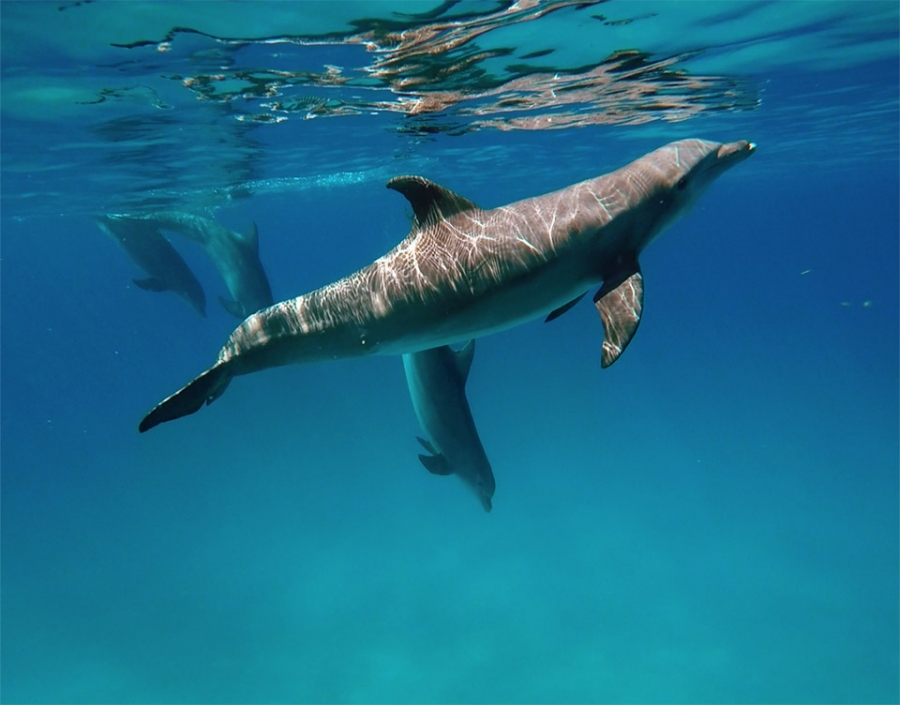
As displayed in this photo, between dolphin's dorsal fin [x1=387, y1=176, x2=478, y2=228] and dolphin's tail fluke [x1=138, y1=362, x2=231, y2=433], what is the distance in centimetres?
240

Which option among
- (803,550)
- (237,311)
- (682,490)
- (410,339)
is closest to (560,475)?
(682,490)

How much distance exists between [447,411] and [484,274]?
5.09 meters

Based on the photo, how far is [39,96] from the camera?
40.6 ft

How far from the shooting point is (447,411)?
34.9 ft

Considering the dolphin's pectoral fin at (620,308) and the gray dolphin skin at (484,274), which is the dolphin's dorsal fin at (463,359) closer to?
the gray dolphin skin at (484,274)

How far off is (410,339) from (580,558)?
18.9 metres

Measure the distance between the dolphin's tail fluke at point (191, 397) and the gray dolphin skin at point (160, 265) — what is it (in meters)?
11.3

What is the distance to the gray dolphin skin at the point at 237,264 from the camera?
15.1 metres

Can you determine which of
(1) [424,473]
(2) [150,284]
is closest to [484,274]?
(2) [150,284]

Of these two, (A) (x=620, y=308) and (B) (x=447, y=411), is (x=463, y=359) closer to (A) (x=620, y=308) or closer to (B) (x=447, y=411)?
(B) (x=447, y=411)

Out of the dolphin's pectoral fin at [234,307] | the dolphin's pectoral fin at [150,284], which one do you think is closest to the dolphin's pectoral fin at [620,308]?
the dolphin's pectoral fin at [234,307]

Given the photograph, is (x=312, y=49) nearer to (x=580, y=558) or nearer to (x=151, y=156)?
(x=151, y=156)

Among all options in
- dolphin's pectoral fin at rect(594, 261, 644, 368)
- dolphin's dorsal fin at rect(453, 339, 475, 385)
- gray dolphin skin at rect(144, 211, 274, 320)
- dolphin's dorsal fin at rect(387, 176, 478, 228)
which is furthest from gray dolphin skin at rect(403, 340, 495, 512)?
gray dolphin skin at rect(144, 211, 274, 320)

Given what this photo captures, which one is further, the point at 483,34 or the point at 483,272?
the point at 483,34
